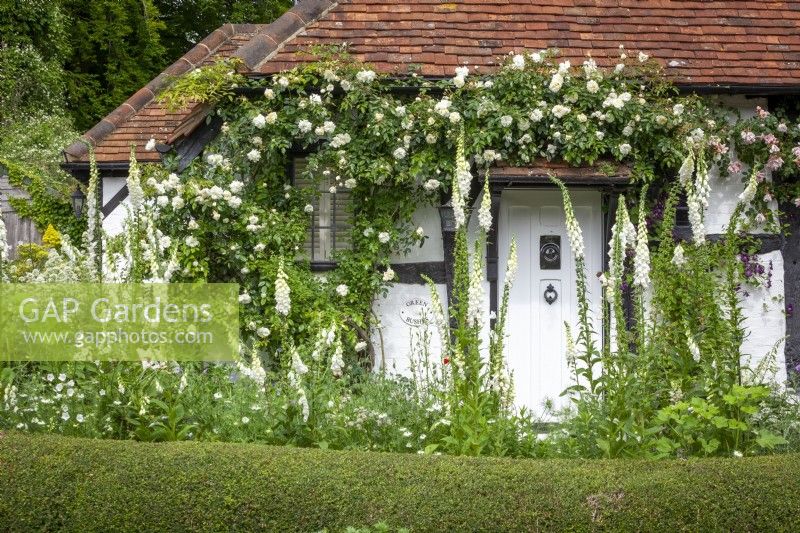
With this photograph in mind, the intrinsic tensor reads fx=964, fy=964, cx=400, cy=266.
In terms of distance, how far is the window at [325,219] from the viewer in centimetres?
872

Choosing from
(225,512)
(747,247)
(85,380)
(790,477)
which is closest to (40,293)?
(85,380)

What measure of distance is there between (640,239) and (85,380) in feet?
11.0

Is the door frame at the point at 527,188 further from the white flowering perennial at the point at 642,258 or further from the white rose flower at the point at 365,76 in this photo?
the white flowering perennial at the point at 642,258

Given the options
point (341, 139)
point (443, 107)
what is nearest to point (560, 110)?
point (443, 107)

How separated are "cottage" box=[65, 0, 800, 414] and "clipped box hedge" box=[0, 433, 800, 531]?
11.8 feet

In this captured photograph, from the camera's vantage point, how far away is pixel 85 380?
5.76 m

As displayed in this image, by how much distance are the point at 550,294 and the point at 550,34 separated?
2463 mm

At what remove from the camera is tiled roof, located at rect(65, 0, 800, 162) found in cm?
858

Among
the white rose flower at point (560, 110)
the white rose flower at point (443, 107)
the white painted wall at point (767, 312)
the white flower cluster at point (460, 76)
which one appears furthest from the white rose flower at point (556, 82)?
the white painted wall at point (767, 312)

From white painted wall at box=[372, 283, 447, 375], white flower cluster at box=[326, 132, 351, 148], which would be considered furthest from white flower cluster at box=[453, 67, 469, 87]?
white painted wall at box=[372, 283, 447, 375]

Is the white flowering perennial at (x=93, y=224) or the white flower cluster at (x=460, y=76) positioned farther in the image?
the white flower cluster at (x=460, y=76)

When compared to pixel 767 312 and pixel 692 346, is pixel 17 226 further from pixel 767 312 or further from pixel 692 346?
pixel 692 346

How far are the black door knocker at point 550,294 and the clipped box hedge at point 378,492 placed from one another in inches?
152

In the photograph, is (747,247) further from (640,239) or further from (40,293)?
(40,293)
